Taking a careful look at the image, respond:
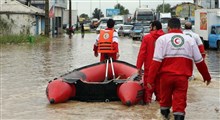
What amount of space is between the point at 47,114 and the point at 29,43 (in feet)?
87.8

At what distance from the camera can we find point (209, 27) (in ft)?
109

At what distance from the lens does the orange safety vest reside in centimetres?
1217

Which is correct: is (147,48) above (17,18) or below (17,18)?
below

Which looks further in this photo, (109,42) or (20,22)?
(20,22)

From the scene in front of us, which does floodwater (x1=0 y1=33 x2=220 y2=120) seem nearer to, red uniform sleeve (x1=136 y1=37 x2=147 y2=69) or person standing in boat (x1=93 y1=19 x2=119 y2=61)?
red uniform sleeve (x1=136 y1=37 x2=147 y2=69)

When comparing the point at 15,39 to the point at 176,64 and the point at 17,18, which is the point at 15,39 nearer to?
the point at 17,18

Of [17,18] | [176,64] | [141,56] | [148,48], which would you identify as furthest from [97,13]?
[176,64]

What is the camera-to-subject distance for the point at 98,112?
31.8 ft

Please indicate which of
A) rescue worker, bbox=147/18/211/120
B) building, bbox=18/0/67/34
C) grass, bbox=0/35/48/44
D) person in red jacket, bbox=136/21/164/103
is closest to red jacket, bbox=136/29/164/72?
person in red jacket, bbox=136/21/164/103

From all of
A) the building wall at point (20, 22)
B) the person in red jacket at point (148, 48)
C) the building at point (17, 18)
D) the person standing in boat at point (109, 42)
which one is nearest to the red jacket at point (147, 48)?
the person in red jacket at point (148, 48)

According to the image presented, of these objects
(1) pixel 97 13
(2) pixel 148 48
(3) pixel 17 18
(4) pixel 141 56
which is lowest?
(4) pixel 141 56

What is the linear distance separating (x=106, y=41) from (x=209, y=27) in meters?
22.0

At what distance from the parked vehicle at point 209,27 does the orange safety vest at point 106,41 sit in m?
19.6

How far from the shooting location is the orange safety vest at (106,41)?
39.9 feet
